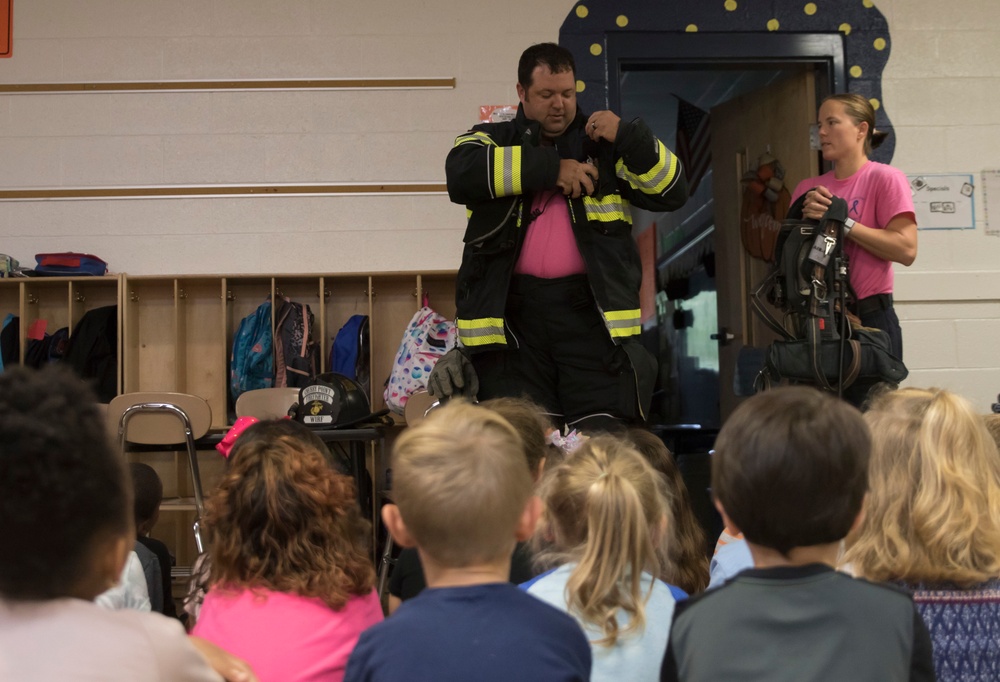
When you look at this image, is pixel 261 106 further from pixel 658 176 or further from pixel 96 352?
pixel 658 176

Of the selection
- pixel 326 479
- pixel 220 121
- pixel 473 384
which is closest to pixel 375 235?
pixel 220 121

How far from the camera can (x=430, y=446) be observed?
133 cm

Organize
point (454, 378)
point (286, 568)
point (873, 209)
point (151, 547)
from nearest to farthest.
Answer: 1. point (286, 568)
2. point (151, 547)
3. point (454, 378)
4. point (873, 209)

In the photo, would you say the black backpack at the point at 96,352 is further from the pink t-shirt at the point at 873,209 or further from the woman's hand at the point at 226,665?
the woman's hand at the point at 226,665

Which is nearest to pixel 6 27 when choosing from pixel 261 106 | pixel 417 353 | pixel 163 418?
pixel 261 106

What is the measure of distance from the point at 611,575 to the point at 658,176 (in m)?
1.67

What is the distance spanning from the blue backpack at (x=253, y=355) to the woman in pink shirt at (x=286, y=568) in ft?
10.2

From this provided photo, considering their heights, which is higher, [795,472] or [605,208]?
[605,208]

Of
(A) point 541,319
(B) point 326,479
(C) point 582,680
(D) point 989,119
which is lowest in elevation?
(C) point 582,680

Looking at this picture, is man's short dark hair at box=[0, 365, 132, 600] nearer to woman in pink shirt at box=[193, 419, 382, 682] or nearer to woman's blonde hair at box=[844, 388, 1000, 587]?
woman in pink shirt at box=[193, 419, 382, 682]

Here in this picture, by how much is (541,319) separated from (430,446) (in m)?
1.78

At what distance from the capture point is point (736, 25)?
4855 millimetres

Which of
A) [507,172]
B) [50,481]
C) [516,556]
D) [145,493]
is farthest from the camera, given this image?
[507,172]

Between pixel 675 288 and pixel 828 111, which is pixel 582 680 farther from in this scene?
pixel 675 288
